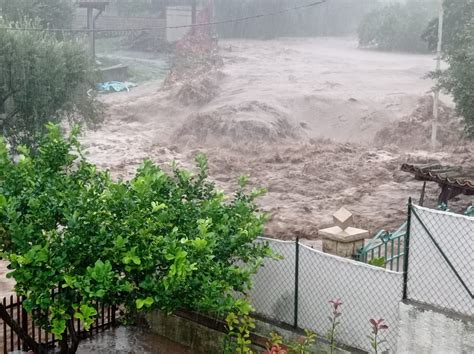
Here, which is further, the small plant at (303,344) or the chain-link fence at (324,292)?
the small plant at (303,344)

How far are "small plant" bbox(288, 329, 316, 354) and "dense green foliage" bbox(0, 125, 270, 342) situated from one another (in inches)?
36.5

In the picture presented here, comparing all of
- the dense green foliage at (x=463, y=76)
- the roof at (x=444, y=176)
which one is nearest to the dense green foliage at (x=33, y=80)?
the roof at (x=444, y=176)

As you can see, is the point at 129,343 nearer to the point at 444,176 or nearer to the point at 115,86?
the point at 444,176

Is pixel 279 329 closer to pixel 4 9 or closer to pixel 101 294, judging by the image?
pixel 101 294

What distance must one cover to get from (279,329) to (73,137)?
135 inches

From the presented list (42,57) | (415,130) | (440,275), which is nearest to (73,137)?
(440,275)

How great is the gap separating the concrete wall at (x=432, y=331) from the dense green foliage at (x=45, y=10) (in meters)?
30.1

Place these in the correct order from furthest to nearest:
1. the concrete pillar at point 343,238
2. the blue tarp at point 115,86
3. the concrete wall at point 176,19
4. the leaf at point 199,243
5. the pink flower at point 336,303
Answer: the concrete wall at point 176,19, the blue tarp at point 115,86, the concrete pillar at point 343,238, the pink flower at point 336,303, the leaf at point 199,243

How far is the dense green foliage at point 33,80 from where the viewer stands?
63.7 feet

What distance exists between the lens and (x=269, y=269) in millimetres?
8852

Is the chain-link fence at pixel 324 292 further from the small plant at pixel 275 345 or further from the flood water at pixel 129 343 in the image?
the flood water at pixel 129 343

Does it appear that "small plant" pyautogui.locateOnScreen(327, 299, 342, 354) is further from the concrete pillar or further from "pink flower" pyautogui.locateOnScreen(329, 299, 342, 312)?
the concrete pillar

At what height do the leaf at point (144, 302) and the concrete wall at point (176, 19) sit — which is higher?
the concrete wall at point (176, 19)

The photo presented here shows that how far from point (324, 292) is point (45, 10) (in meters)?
37.3
